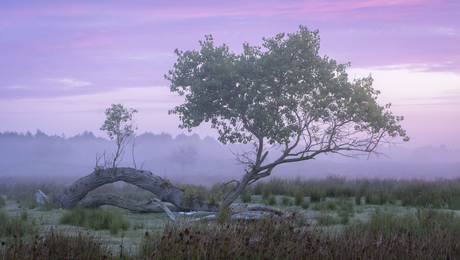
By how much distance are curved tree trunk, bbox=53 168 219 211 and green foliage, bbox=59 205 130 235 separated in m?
2.82

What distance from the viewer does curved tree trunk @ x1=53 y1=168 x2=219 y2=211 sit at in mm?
12570

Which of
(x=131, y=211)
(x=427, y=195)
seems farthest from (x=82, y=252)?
(x=427, y=195)

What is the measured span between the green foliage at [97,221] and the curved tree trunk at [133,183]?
2.82 m

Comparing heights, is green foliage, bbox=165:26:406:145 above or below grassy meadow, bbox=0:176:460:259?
above

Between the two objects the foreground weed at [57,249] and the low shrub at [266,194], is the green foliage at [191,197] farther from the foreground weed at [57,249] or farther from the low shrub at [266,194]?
the foreground weed at [57,249]

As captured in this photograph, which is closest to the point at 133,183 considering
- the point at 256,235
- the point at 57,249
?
the point at 57,249

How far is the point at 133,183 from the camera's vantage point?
1307 centimetres

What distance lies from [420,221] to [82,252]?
288 inches

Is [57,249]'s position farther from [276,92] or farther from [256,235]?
[276,92]

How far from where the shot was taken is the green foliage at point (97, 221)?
856 centimetres

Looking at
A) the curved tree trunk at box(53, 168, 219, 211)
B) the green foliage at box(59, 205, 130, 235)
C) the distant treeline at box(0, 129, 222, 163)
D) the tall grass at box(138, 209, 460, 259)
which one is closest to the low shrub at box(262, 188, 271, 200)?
the curved tree trunk at box(53, 168, 219, 211)

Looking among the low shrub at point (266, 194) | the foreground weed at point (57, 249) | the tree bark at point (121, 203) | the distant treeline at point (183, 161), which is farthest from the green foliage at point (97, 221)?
the distant treeline at point (183, 161)

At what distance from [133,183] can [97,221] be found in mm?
4141

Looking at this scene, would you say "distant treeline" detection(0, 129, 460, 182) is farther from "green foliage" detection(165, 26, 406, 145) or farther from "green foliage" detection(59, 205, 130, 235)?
"green foliage" detection(59, 205, 130, 235)
